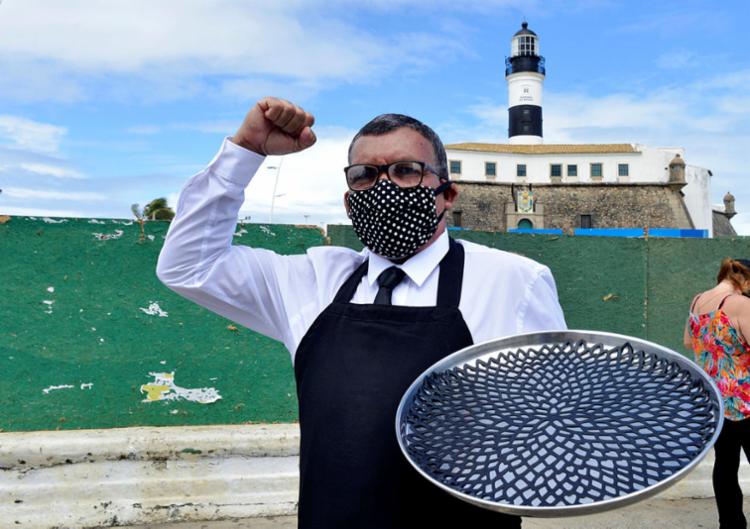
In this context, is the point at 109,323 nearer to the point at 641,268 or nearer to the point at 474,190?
the point at 641,268

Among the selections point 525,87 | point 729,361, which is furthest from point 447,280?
point 525,87

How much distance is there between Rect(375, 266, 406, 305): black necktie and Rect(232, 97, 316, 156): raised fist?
43cm

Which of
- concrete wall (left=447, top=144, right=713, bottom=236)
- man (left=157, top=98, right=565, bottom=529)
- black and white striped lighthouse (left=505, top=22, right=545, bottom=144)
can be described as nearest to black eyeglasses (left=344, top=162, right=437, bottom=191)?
man (left=157, top=98, right=565, bottom=529)

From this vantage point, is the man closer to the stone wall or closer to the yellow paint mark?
the yellow paint mark

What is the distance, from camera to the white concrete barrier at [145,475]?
4.35 metres

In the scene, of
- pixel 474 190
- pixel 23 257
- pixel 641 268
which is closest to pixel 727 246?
pixel 641 268

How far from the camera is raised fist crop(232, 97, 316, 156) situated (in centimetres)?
181

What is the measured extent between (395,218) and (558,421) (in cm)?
70

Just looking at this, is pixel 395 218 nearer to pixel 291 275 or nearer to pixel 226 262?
pixel 291 275

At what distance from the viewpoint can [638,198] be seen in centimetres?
4869

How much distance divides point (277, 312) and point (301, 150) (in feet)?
1.53

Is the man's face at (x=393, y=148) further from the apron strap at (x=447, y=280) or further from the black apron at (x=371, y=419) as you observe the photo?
the black apron at (x=371, y=419)

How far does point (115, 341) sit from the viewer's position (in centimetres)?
464

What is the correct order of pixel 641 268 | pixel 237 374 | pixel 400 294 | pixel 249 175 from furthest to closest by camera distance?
pixel 641 268 → pixel 237 374 → pixel 249 175 → pixel 400 294
